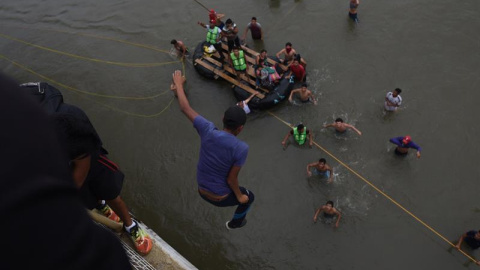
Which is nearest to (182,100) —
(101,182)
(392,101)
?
(101,182)

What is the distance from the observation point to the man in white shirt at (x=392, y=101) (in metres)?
9.33

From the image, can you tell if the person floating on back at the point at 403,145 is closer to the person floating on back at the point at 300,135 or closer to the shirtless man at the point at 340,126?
the shirtless man at the point at 340,126

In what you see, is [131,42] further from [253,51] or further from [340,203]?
[340,203]

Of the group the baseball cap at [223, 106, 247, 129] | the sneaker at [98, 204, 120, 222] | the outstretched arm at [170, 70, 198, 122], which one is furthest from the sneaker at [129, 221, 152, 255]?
the baseball cap at [223, 106, 247, 129]

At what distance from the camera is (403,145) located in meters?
8.55

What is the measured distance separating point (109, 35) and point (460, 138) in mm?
12832

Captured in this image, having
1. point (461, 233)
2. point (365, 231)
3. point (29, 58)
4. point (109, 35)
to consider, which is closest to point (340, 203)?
point (365, 231)

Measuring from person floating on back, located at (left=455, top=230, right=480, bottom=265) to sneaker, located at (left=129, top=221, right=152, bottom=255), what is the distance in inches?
255

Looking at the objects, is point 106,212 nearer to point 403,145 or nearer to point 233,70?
point 233,70

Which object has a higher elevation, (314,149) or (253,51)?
(253,51)

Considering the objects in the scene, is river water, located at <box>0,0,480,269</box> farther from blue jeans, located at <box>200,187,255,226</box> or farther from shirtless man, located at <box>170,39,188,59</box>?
blue jeans, located at <box>200,187,255,226</box>

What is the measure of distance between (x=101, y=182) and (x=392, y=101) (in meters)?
7.93

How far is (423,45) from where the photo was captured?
1115cm

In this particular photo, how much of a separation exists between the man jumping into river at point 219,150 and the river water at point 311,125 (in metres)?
4.34
